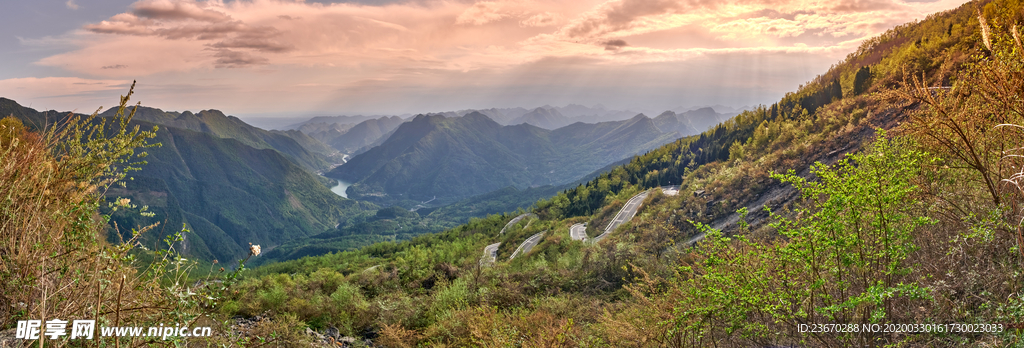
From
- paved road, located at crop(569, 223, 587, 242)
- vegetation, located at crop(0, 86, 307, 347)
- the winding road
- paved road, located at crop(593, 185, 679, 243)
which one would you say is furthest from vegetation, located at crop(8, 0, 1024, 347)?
paved road, located at crop(569, 223, 587, 242)

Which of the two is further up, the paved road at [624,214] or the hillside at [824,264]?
the hillside at [824,264]

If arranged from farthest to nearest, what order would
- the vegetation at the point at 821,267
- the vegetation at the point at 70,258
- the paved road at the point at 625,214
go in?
the paved road at the point at 625,214
the vegetation at the point at 821,267
the vegetation at the point at 70,258

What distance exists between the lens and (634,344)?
10445 mm

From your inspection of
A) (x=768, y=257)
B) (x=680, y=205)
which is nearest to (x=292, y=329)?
(x=768, y=257)

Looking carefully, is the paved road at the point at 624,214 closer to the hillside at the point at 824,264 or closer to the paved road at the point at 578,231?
the paved road at the point at 578,231

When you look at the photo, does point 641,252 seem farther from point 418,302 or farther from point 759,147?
point 759,147

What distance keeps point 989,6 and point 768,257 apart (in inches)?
1810

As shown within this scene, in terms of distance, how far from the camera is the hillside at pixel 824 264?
21.0 ft

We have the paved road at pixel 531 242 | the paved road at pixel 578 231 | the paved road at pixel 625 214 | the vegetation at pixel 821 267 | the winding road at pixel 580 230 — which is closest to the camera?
the vegetation at pixel 821 267

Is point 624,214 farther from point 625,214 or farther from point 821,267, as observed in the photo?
point 821,267

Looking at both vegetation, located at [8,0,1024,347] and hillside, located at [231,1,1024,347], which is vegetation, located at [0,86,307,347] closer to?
vegetation, located at [8,0,1024,347]

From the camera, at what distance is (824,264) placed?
7.55 m

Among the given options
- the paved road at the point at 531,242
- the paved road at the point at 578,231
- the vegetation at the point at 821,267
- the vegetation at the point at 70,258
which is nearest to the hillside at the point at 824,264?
the vegetation at the point at 821,267

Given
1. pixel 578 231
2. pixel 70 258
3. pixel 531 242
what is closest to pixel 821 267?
pixel 70 258
